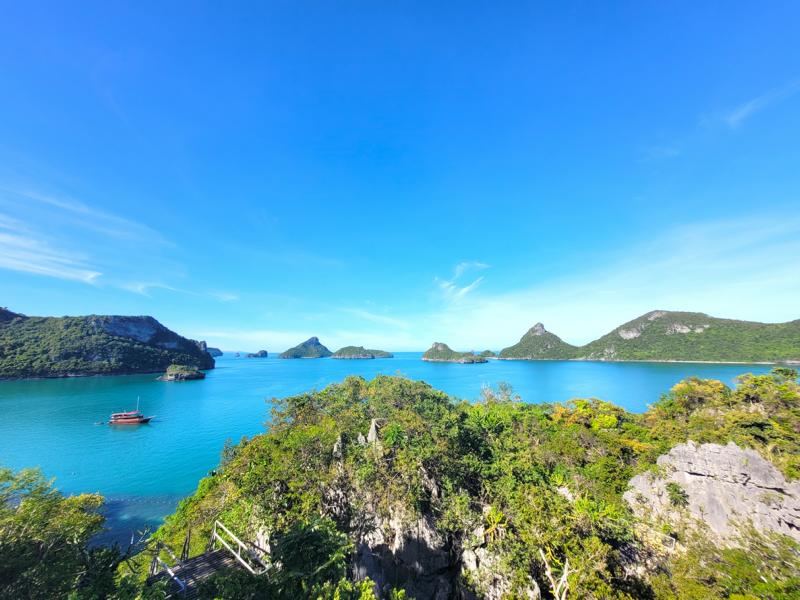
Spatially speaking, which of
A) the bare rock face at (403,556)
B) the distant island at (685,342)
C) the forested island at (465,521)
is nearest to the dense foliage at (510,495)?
the forested island at (465,521)

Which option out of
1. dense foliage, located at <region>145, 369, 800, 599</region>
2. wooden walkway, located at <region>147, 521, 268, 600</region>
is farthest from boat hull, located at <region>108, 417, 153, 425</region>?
wooden walkway, located at <region>147, 521, 268, 600</region>

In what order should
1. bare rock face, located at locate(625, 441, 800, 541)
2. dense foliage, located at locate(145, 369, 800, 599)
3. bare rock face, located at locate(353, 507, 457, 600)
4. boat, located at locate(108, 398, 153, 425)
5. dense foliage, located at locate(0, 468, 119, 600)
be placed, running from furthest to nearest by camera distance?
boat, located at locate(108, 398, 153, 425) < bare rock face, located at locate(353, 507, 457, 600) < bare rock face, located at locate(625, 441, 800, 541) < dense foliage, located at locate(145, 369, 800, 599) < dense foliage, located at locate(0, 468, 119, 600)

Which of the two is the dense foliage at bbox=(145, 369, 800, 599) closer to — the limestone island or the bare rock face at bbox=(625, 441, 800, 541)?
the bare rock face at bbox=(625, 441, 800, 541)

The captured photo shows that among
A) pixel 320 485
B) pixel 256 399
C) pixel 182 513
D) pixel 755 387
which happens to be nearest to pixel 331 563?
pixel 320 485

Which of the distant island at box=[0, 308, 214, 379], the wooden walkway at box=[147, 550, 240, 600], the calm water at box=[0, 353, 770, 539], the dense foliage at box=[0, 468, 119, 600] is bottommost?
the calm water at box=[0, 353, 770, 539]

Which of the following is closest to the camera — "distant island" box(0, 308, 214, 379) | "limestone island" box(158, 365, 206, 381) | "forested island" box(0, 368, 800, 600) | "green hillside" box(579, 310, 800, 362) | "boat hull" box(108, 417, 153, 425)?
"forested island" box(0, 368, 800, 600)

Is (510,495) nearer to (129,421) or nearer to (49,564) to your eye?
(49,564)
